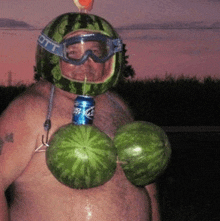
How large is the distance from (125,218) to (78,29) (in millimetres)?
1383

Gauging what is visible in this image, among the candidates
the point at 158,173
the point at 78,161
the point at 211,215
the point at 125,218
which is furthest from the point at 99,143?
the point at 211,215

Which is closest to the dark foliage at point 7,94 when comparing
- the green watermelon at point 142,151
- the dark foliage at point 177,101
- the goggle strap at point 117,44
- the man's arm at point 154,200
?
the dark foliage at point 177,101

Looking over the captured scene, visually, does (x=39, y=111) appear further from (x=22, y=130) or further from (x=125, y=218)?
(x=125, y=218)

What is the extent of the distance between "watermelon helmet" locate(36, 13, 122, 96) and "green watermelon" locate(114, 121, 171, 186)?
0.40 meters

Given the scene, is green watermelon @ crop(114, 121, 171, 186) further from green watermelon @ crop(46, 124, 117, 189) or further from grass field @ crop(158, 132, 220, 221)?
grass field @ crop(158, 132, 220, 221)

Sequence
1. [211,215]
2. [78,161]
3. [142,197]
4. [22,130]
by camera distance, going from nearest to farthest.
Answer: [78,161] < [22,130] < [142,197] < [211,215]

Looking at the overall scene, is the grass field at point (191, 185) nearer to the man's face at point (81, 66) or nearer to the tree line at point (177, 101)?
the man's face at point (81, 66)

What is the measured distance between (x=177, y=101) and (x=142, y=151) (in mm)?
38839

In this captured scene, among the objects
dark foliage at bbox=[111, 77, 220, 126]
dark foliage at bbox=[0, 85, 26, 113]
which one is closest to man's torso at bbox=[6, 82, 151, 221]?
dark foliage at bbox=[111, 77, 220, 126]

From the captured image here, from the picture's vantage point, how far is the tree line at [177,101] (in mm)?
39562

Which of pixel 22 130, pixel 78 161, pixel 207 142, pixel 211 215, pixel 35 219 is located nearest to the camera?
pixel 78 161

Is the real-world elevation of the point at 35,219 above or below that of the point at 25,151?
below

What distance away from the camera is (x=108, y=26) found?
3381mm

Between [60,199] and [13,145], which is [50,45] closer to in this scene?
[13,145]
